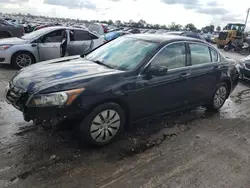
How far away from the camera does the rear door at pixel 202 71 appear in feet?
15.4

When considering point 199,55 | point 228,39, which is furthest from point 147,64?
point 228,39

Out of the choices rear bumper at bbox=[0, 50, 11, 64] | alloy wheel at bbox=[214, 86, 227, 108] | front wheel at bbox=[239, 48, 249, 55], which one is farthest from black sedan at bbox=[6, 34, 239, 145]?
front wheel at bbox=[239, 48, 249, 55]

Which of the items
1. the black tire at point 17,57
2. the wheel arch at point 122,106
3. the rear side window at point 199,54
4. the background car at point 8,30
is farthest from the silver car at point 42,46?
the wheel arch at point 122,106

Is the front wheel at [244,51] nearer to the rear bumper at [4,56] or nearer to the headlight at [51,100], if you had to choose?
the rear bumper at [4,56]

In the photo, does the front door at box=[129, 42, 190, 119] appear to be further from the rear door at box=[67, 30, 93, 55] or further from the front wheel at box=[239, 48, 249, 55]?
the front wheel at box=[239, 48, 249, 55]

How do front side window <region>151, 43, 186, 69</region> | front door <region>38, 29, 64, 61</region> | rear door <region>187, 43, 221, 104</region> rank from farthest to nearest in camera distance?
front door <region>38, 29, 64, 61</region>
rear door <region>187, 43, 221, 104</region>
front side window <region>151, 43, 186, 69</region>

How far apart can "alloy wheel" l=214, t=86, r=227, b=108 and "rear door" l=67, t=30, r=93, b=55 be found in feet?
16.9

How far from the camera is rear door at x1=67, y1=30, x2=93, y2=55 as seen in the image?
29.3 ft

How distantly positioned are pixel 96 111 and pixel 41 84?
2.66 ft

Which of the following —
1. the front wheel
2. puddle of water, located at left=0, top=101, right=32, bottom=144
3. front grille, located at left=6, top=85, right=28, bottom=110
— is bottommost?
puddle of water, located at left=0, top=101, right=32, bottom=144

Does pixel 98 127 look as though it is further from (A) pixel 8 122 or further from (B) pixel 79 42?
(B) pixel 79 42

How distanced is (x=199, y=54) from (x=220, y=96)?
1.23m

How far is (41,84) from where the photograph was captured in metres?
3.34

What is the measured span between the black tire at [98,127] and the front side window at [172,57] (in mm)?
986
